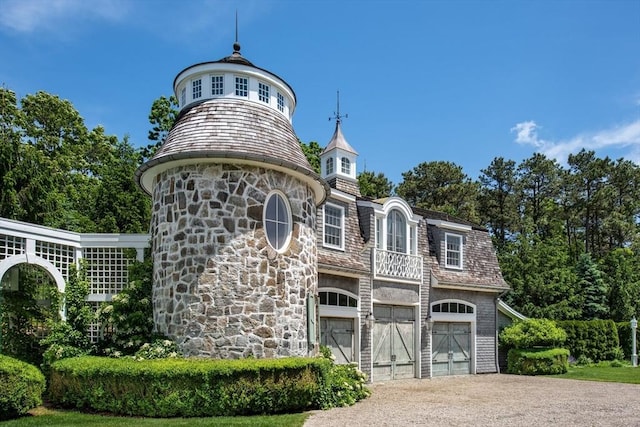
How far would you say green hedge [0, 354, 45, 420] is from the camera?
9.36 meters

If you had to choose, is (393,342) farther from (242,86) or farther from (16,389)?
(16,389)

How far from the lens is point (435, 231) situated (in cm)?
2064

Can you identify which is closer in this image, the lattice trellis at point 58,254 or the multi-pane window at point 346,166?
the lattice trellis at point 58,254

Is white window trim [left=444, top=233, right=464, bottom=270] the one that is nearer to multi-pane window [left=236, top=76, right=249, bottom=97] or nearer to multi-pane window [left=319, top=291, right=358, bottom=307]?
multi-pane window [left=319, top=291, right=358, bottom=307]

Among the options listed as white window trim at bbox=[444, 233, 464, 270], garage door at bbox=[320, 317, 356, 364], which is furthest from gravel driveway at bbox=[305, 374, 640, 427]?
white window trim at bbox=[444, 233, 464, 270]

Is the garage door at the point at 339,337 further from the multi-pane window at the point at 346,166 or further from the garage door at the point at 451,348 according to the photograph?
the multi-pane window at the point at 346,166

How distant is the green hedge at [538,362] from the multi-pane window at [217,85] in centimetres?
1494

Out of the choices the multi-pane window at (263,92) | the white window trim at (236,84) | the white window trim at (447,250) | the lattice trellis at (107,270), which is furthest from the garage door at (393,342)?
the white window trim at (236,84)

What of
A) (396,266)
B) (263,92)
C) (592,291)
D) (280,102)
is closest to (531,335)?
(396,266)

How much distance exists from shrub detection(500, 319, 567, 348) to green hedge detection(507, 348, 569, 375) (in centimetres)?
33

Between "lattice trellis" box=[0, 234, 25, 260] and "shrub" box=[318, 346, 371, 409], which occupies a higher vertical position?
"lattice trellis" box=[0, 234, 25, 260]

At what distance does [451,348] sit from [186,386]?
1279 centimetres

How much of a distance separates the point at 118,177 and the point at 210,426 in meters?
14.5

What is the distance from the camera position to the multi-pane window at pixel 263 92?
13280 mm
